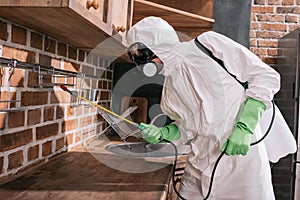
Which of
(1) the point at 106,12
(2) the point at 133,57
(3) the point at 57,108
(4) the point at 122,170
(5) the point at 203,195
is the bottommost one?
(5) the point at 203,195

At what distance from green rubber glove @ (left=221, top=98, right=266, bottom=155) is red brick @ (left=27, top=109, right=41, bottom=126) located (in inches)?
29.0

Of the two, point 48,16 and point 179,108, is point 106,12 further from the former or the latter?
point 179,108

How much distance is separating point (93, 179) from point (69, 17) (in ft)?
1.92

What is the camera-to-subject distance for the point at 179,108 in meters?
1.49

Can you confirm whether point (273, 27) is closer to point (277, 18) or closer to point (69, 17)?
point (277, 18)

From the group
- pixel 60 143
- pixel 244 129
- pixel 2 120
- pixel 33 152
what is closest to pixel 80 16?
pixel 2 120

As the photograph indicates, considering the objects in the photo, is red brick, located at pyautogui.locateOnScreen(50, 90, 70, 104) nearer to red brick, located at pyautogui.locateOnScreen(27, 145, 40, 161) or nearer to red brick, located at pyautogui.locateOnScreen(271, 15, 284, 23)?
red brick, located at pyautogui.locateOnScreen(27, 145, 40, 161)

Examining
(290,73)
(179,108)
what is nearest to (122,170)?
(179,108)

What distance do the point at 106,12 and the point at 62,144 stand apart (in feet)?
2.37

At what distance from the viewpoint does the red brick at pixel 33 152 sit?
1.30m

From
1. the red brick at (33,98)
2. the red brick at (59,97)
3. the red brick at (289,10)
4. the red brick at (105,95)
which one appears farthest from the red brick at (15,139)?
the red brick at (289,10)

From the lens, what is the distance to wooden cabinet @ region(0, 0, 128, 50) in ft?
2.82

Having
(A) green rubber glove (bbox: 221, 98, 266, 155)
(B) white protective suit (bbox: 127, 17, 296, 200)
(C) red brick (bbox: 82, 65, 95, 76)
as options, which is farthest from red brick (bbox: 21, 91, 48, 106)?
(A) green rubber glove (bbox: 221, 98, 266, 155)

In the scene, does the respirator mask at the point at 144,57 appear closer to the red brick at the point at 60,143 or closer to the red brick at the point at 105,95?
the red brick at the point at 60,143
